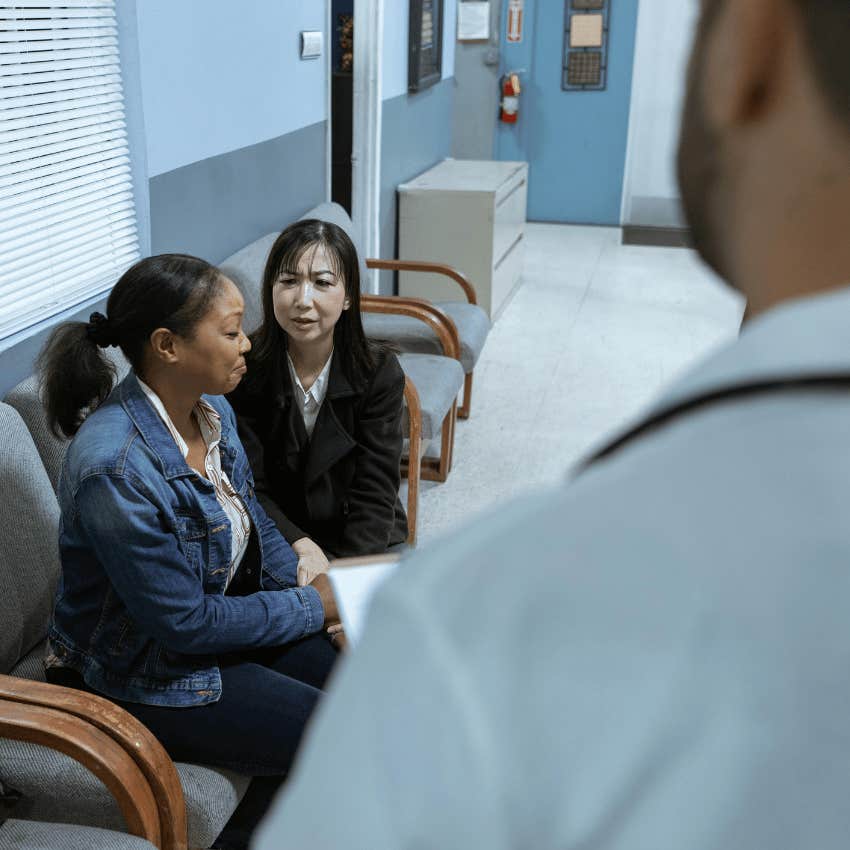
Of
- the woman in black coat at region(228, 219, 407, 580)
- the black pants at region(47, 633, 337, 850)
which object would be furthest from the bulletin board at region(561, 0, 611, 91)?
the black pants at region(47, 633, 337, 850)

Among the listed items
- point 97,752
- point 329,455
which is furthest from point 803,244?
point 329,455

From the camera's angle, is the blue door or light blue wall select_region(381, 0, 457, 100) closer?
light blue wall select_region(381, 0, 457, 100)

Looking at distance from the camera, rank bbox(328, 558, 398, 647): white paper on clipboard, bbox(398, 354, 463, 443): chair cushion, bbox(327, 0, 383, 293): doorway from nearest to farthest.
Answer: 1. bbox(328, 558, 398, 647): white paper on clipboard
2. bbox(398, 354, 463, 443): chair cushion
3. bbox(327, 0, 383, 293): doorway

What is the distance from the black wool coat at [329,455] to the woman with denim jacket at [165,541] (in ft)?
1.70

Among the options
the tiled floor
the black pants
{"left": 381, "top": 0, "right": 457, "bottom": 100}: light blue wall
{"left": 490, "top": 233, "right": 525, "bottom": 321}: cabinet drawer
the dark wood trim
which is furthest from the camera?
the dark wood trim

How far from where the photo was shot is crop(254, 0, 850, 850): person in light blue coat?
0.28m

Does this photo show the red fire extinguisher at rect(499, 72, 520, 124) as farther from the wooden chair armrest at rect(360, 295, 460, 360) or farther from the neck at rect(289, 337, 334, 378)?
the neck at rect(289, 337, 334, 378)

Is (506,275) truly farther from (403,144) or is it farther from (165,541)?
(165,541)

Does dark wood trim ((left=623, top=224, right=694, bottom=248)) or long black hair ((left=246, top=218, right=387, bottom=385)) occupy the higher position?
long black hair ((left=246, top=218, right=387, bottom=385))

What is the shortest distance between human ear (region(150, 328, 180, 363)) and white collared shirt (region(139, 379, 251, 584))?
0.47 feet

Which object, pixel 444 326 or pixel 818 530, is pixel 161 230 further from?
pixel 818 530

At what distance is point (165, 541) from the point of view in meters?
1.63

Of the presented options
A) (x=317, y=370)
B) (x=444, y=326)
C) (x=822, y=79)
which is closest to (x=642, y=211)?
(x=444, y=326)

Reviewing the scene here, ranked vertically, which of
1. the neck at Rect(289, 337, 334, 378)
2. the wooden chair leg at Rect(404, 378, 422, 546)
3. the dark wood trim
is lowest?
the dark wood trim
